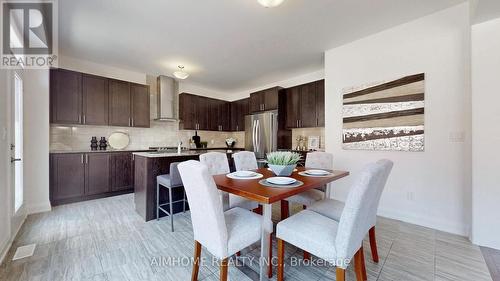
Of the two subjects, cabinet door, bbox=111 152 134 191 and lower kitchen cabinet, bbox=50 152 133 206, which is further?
cabinet door, bbox=111 152 134 191

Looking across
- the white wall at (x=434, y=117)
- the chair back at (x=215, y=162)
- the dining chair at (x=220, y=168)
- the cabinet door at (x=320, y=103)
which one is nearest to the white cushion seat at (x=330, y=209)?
the dining chair at (x=220, y=168)

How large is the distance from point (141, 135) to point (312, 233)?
4410mm

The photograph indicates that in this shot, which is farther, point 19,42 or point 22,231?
point 19,42

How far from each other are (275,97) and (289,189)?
3452 mm

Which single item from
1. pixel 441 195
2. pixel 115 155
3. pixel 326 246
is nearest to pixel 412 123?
pixel 441 195

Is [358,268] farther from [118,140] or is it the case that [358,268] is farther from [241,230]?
[118,140]

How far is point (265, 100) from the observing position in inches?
186

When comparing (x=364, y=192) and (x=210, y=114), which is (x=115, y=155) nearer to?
(x=210, y=114)

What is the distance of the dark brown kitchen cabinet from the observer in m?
5.57

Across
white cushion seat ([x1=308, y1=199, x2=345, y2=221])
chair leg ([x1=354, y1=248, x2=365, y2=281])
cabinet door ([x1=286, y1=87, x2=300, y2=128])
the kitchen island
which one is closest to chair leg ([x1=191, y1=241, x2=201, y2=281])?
white cushion seat ([x1=308, y1=199, x2=345, y2=221])

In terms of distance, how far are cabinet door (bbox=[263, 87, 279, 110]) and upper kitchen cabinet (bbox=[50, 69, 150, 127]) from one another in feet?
8.73

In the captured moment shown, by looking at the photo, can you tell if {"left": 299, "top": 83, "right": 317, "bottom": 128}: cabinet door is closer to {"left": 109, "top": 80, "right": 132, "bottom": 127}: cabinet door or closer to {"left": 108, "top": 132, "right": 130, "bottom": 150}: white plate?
{"left": 109, "top": 80, "right": 132, "bottom": 127}: cabinet door

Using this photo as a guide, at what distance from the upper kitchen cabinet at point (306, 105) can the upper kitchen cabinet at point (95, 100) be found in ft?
10.4

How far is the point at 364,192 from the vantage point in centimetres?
109
